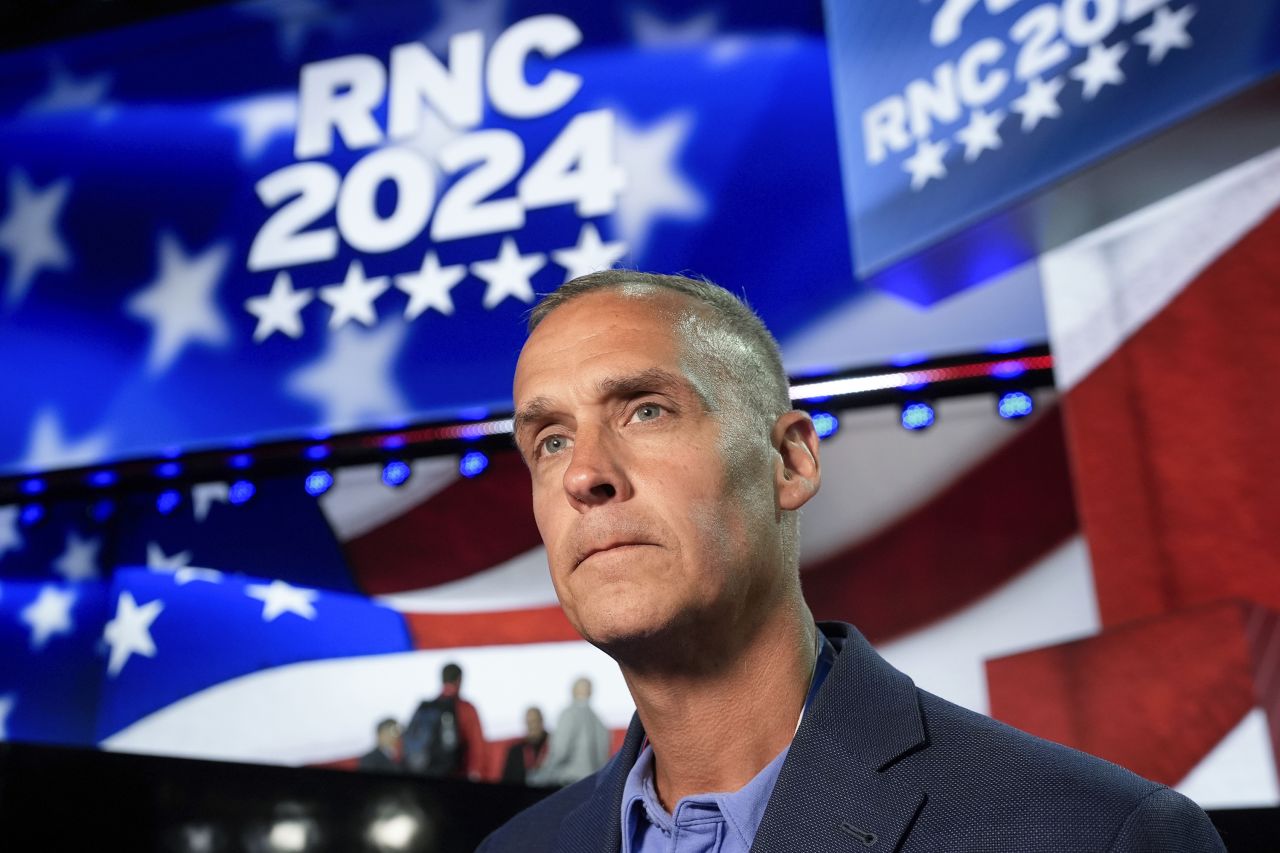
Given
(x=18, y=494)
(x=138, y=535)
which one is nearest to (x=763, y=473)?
(x=138, y=535)

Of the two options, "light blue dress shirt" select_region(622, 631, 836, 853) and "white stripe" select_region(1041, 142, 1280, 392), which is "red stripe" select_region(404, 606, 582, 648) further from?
"light blue dress shirt" select_region(622, 631, 836, 853)

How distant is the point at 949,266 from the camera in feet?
12.2

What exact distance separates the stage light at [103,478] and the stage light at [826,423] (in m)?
2.64

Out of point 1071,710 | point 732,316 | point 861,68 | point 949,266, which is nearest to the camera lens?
point 732,316

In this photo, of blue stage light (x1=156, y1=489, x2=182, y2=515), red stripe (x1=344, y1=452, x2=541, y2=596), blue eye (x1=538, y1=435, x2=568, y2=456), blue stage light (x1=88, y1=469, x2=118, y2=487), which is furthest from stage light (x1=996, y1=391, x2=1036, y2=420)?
blue stage light (x1=88, y1=469, x2=118, y2=487)

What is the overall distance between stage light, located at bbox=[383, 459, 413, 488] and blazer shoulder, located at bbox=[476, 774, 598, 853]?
2403mm

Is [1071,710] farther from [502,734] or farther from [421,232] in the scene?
[421,232]

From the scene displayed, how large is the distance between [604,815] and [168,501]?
10.9 ft

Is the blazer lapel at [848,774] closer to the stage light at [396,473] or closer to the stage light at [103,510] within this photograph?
the stage light at [396,473]

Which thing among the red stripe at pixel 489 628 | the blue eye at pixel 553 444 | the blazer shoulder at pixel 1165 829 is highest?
the red stripe at pixel 489 628

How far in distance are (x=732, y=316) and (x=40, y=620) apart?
3742 millimetres

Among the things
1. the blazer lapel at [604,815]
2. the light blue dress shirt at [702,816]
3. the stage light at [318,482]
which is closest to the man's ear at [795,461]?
the light blue dress shirt at [702,816]

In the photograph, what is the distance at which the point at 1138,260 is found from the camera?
3.47 m

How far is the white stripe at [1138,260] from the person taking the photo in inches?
131
